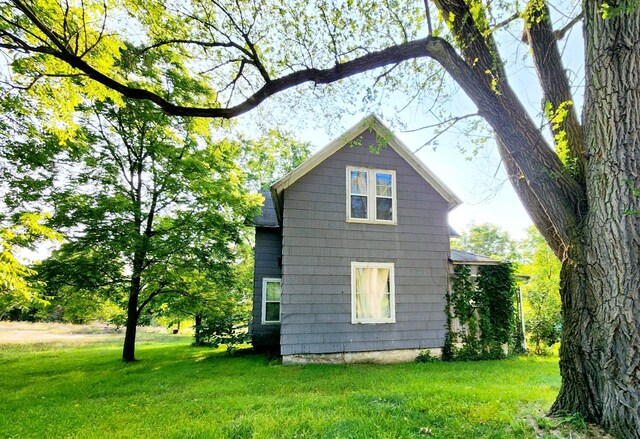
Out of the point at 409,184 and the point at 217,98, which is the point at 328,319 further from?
the point at 217,98

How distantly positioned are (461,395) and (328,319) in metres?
3.92

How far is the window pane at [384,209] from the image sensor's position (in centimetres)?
896

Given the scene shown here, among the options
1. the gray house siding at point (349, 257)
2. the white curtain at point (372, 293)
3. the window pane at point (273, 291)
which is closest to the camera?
the gray house siding at point (349, 257)

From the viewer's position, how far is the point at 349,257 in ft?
27.8

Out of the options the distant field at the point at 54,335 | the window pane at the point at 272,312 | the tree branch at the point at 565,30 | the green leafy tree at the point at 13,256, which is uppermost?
the tree branch at the point at 565,30

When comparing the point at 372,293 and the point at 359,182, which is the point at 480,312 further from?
the point at 359,182

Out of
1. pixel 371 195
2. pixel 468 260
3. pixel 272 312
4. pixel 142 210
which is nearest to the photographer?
pixel 371 195

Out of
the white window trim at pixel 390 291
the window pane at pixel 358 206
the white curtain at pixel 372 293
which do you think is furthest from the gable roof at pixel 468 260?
the window pane at pixel 358 206

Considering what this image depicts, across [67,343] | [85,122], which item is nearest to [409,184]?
[85,122]

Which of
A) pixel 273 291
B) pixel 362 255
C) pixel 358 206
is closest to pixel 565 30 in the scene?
pixel 358 206

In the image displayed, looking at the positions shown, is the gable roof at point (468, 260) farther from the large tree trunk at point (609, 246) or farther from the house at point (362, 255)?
the large tree trunk at point (609, 246)

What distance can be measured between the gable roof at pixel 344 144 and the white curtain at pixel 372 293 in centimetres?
298

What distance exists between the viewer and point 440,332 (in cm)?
884

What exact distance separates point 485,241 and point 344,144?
3317 cm
